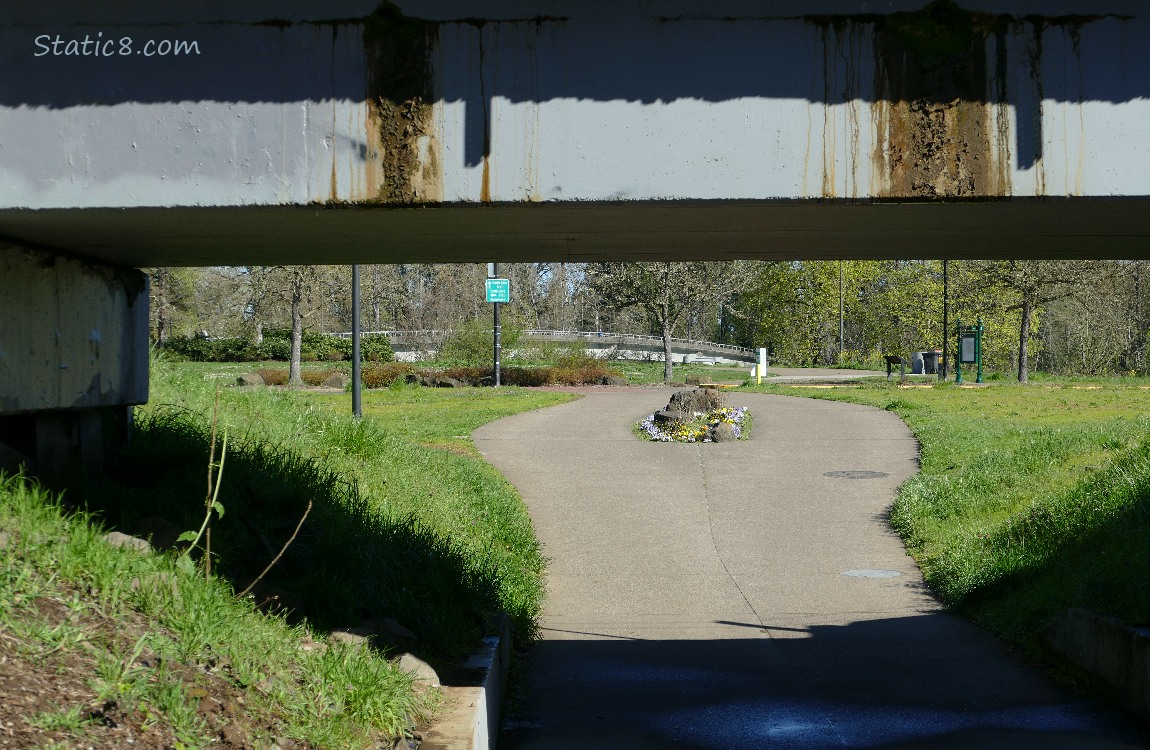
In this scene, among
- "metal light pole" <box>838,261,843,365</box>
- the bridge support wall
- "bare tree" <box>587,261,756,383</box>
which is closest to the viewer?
the bridge support wall

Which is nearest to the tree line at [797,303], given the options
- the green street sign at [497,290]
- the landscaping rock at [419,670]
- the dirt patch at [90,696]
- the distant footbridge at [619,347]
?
the distant footbridge at [619,347]

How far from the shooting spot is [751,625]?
9.29 m

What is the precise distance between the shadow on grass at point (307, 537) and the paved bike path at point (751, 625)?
815 millimetres

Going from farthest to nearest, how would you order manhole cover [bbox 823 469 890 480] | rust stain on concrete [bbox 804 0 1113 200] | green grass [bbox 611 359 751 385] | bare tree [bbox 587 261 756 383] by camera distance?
green grass [bbox 611 359 751 385], bare tree [bbox 587 261 756 383], manhole cover [bbox 823 469 890 480], rust stain on concrete [bbox 804 0 1113 200]

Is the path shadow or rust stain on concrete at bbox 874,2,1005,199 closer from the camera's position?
rust stain on concrete at bbox 874,2,1005,199

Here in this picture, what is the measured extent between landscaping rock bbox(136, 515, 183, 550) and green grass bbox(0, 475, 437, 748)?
0.32 metres

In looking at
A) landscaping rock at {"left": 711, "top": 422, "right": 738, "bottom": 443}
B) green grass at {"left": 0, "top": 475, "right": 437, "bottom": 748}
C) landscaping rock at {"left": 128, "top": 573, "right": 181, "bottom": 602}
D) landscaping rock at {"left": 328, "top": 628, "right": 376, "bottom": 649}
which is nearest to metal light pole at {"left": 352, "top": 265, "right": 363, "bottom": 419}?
landscaping rock at {"left": 711, "top": 422, "right": 738, "bottom": 443}

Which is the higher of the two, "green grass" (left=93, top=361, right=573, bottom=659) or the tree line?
the tree line

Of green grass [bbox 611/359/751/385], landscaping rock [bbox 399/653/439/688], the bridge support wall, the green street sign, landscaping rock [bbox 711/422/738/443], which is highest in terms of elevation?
the green street sign

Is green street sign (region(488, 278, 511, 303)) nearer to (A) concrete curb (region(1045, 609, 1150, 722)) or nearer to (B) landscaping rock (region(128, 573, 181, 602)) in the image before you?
(A) concrete curb (region(1045, 609, 1150, 722))

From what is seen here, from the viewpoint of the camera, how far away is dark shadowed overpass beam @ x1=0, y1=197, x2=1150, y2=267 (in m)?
5.09

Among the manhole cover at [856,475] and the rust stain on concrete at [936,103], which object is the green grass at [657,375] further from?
the rust stain on concrete at [936,103]

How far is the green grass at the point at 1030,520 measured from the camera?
8562 mm

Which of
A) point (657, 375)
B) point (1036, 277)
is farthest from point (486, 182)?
point (657, 375)
